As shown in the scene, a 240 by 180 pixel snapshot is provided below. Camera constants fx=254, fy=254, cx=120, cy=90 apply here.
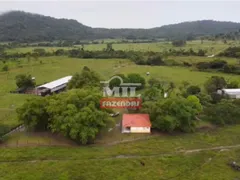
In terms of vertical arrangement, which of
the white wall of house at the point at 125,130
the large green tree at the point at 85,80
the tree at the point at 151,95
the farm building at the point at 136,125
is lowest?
the white wall of house at the point at 125,130

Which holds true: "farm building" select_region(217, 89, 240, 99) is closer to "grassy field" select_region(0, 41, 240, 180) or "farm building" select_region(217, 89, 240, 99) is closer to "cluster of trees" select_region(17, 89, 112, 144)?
"grassy field" select_region(0, 41, 240, 180)

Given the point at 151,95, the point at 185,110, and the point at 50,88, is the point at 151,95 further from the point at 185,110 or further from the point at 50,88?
the point at 50,88

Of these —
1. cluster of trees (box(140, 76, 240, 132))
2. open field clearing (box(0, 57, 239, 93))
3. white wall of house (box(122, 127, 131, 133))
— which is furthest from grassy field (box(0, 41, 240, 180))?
open field clearing (box(0, 57, 239, 93))

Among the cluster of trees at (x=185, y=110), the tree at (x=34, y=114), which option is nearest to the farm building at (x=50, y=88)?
the tree at (x=34, y=114)

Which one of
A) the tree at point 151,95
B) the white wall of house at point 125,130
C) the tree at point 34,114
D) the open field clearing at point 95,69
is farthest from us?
the open field clearing at point 95,69

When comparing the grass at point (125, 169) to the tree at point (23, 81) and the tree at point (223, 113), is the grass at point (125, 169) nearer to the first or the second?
the tree at point (223, 113)

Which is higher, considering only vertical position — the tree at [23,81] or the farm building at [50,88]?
the tree at [23,81]

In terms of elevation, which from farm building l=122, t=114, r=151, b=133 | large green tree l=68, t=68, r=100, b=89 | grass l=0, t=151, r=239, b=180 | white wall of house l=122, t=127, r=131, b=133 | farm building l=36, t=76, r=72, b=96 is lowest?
grass l=0, t=151, r=239, b=180

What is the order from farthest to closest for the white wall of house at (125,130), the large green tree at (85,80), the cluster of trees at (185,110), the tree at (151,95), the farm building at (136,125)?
the large green tree at (85,80) < the tree at (151,95) < the white wall of house at (125,130) < the farm building at (136,125) < the cluster of trees at (185,110)

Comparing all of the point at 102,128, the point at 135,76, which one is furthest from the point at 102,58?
the point at 102,128
